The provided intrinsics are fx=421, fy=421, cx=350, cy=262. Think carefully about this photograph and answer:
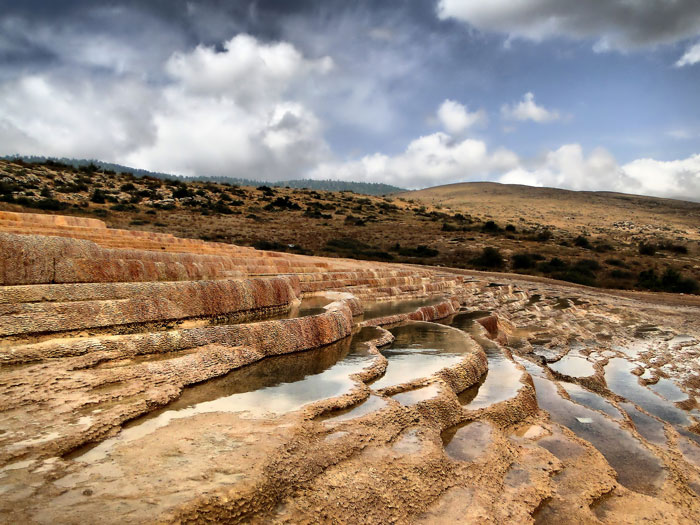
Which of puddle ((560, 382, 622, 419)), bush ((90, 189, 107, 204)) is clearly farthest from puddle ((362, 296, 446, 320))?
bush ((90, 189, 107, 204))

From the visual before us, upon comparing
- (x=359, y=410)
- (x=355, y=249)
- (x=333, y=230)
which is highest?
(x=333, y=230)

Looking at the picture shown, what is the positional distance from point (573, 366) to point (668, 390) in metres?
1.49

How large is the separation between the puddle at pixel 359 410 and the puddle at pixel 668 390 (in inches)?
206

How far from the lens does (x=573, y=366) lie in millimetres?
8062

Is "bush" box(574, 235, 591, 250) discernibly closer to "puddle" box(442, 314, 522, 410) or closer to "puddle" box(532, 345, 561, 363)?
"puddle" box(532, 345, 561, 363)

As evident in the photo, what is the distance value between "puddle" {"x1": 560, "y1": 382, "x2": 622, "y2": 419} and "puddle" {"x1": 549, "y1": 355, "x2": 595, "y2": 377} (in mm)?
816

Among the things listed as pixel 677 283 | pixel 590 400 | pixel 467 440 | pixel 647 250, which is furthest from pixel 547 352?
pixel 647 250

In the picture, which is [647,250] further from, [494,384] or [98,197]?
[98,197]

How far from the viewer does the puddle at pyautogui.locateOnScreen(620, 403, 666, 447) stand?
194 inches

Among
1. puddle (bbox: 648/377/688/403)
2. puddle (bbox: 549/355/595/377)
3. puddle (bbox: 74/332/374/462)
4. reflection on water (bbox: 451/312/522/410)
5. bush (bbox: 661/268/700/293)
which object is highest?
puddle (bbox: 74/332/374/462)

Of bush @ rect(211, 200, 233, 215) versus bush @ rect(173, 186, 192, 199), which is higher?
bush @ rect(173, 186, 192, 199)

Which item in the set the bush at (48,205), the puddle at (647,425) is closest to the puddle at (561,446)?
the puddle at (647,425)

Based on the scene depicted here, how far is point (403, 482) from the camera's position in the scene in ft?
9.41

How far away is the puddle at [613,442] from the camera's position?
152 inches
